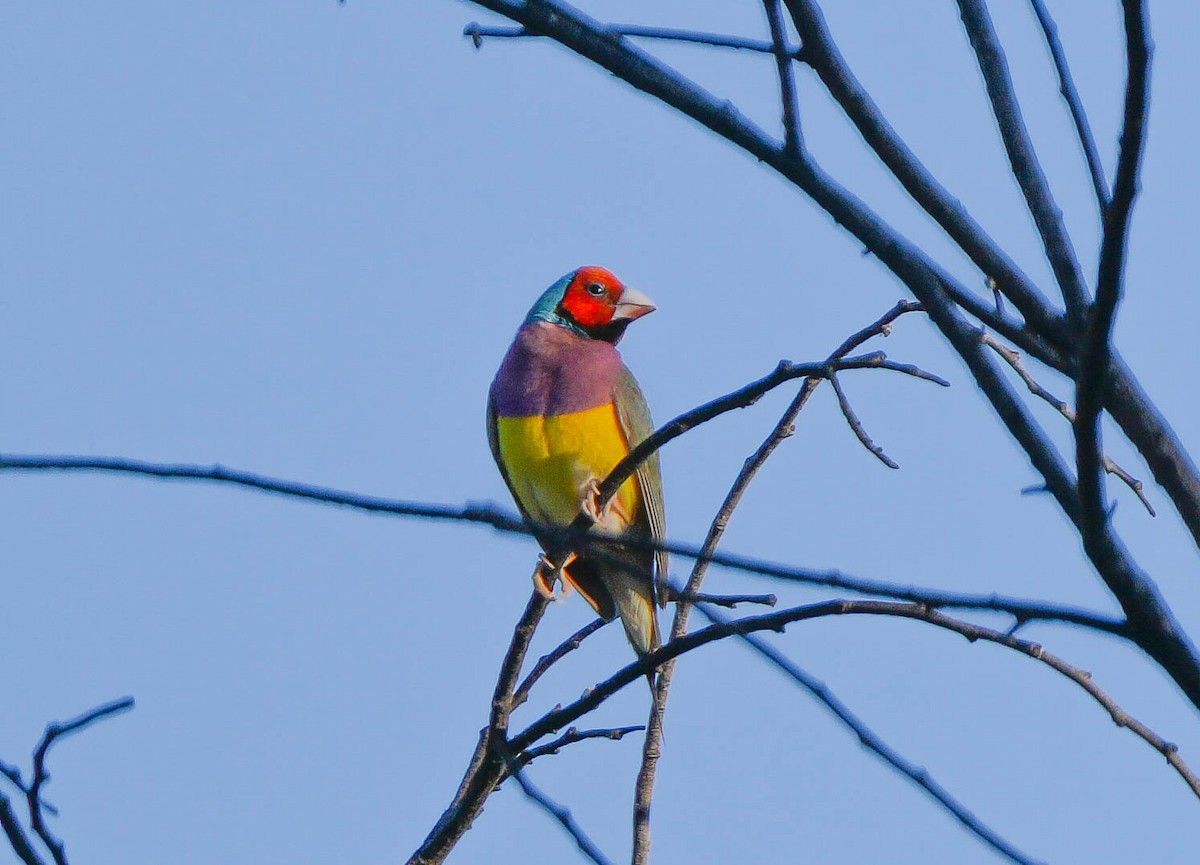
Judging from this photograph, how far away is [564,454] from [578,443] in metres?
0.07

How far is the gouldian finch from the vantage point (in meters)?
5.34

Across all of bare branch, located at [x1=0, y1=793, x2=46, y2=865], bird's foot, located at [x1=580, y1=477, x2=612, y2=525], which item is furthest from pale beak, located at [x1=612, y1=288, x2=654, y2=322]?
bare branch, located at [x1=0, y1=793, x2=46, y2=865]

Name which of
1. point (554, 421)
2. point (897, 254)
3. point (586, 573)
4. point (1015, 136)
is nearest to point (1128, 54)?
point (897, 254)

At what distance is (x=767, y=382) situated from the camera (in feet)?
7.72

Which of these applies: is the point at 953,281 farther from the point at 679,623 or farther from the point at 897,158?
the point at 679,623

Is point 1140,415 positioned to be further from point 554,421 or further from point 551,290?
point 551,290

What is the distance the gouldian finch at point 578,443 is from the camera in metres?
5.34

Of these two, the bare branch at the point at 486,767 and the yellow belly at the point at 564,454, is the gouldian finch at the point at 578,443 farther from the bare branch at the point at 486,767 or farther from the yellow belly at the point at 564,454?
the bare branch at the point at 486,767

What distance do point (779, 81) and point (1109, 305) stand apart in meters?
0.83

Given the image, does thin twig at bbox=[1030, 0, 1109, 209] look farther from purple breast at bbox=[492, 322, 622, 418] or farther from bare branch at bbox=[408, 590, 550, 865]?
purple breast at bbox=[492, 322, 622, 418]

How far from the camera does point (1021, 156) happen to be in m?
2.35

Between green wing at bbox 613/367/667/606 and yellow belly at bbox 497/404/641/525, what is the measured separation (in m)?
0.05

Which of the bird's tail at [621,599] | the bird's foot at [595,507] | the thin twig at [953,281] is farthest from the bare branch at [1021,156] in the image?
the bird's tail at [621,599]

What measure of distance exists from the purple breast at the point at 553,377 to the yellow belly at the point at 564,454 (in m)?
0.05
